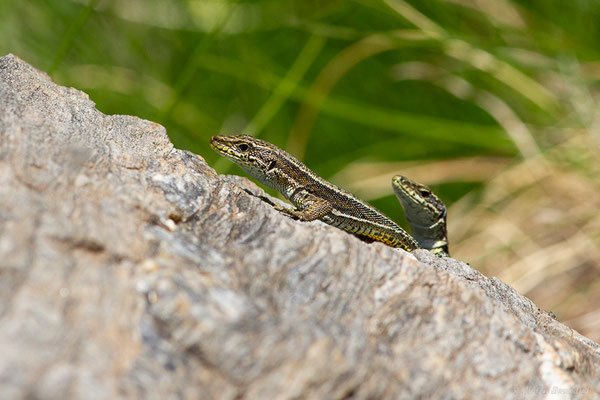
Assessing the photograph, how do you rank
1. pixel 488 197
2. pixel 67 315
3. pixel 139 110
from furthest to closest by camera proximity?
pixel 488 197 < pixel 139 110 < pixel 67 315

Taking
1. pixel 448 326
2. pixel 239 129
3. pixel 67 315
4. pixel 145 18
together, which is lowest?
pixel 67 315

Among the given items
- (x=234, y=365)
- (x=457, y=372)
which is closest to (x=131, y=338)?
(x=234, y=365)

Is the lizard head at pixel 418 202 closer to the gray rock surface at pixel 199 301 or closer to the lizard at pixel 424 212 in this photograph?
the lizard at pixel 424 212

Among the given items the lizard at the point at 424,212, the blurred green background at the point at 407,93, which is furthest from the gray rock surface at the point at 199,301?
the blurred green background at the point at 407,93

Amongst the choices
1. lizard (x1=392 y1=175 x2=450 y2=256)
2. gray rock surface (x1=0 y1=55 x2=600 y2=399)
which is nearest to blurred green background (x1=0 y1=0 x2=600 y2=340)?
lizard (x1=392 y1=175 x2=450 y2=256)

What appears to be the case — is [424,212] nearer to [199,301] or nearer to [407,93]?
[407,93]

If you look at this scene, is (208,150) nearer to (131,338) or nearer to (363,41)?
(363,41)

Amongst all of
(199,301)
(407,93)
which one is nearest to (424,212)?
(407,93)
